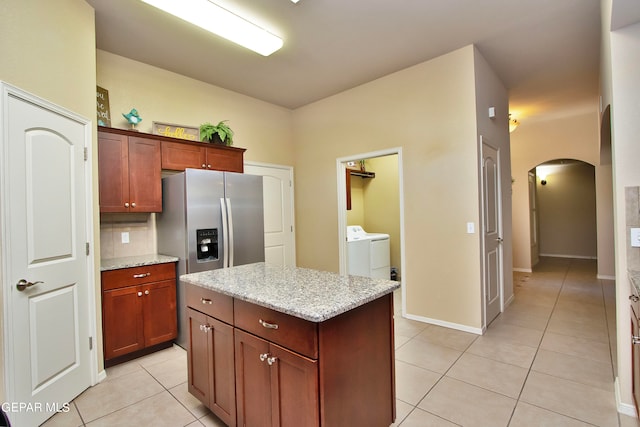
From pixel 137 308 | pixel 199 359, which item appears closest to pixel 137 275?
pixel 137 308

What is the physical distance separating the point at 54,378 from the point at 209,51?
121 inches

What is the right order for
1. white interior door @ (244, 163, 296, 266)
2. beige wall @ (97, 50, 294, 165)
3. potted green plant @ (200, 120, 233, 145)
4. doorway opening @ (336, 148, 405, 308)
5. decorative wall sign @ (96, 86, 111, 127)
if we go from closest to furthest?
decorative wall sign @ (96, 86, 111, 127)
beige wall @ (97, 50, 294, 165)
potted green plant @ (200, 120, 233, 145)
white interior door @ (244, 163, 296, 266)
doorway opening @ (336, 148, 405, 308)

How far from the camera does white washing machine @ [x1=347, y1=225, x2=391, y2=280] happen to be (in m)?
4.61

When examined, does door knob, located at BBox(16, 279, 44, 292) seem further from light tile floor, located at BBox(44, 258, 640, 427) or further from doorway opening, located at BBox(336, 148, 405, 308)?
doorway opening, located at BBox(336, 148, 405, 308)

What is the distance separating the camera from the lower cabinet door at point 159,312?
2.81m

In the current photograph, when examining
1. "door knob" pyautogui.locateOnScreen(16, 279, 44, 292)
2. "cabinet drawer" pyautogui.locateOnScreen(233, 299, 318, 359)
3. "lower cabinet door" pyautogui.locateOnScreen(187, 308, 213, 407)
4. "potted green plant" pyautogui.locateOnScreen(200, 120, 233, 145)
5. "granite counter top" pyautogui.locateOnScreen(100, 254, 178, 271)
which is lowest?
"lower cabinet door" pyautogui.locateOnScreen(187, 308, 213, 407)

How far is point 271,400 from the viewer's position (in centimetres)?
146

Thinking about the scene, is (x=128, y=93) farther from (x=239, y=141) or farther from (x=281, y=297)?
(x=281, y=297)

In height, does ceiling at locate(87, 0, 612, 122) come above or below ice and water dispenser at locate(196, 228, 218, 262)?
above

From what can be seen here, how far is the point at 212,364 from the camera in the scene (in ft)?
6.03

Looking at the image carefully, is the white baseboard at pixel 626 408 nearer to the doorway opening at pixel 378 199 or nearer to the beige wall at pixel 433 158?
the beige wall at pixel 433 158

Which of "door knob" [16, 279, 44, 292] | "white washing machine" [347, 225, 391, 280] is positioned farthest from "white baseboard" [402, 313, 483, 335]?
"door knob" [16, 279, 44, 292]

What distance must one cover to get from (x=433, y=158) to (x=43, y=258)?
11.6ft

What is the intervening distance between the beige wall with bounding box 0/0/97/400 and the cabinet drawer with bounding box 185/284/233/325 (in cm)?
101
